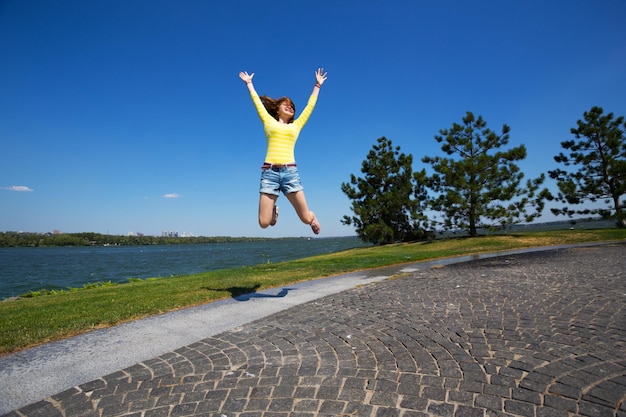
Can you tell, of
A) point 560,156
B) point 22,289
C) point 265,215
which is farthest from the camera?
point 560,156

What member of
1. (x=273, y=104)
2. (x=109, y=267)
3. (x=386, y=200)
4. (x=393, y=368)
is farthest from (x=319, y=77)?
(x=109, y=267)

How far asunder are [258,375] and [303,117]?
402 cm

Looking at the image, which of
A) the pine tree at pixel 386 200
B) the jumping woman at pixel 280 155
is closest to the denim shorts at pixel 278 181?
the jumping woman at pixel 280 155

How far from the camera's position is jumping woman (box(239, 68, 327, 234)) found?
513 cm

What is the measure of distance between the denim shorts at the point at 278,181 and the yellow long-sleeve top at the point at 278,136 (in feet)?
0.51

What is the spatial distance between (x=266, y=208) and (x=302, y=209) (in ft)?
1.95

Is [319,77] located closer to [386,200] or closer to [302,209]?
[302,209]

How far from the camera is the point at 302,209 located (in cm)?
536

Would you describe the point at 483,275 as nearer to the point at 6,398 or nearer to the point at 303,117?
the point at 303,117

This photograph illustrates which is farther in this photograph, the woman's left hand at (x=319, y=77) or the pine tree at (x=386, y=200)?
the pine tree at (x=386, y=200)

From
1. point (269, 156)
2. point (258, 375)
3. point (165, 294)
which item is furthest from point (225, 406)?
point (165, 294)

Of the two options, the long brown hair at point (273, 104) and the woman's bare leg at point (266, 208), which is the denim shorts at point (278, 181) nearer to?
the woman's bare leg at point (266, 208)

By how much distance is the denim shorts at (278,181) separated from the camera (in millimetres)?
5094

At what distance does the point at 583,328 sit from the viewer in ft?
12.7
